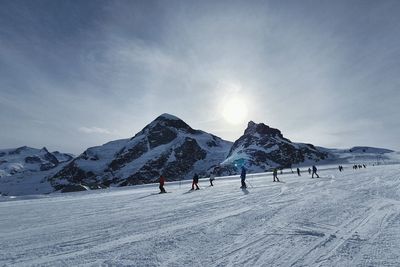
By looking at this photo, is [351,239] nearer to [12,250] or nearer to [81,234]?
[81,234]

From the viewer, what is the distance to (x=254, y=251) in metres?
6.09

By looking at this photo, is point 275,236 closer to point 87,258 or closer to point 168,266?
point 168,266

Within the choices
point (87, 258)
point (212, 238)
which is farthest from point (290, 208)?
point (87, 258)

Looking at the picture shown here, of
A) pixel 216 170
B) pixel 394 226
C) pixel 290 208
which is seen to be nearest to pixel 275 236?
pixel 394 226

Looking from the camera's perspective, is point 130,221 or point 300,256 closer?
point 300,256

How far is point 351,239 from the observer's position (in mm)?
6785

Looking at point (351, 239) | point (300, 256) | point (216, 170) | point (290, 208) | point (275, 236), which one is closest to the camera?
point (300, 256)

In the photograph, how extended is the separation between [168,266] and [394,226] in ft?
21.7

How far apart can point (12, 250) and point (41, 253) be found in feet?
3.26

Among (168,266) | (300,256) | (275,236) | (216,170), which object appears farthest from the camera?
(216,170)

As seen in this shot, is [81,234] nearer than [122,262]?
No

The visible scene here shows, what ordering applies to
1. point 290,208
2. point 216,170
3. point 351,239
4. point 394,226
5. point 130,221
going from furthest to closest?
point 216,170 → point 290,208 → point 130,221 → point 394,226 → point 351,239

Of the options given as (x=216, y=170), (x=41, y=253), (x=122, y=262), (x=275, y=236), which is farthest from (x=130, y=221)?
(x=216, y=170)

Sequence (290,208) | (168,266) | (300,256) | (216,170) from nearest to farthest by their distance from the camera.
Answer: (168,266)
(300,256)
(290,208)
(216,170)
